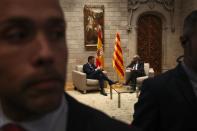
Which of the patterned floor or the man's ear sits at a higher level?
the man's ear

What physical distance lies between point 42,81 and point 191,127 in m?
1.17

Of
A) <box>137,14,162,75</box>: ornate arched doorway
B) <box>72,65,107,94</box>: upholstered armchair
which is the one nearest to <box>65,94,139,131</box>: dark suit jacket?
<box>72,65,107,94</box>: upholstered armchair

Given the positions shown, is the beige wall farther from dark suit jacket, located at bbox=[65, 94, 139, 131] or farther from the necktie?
the necktie

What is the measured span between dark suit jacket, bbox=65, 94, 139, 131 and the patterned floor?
6031 millimetres

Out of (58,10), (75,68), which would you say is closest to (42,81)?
(58,10)

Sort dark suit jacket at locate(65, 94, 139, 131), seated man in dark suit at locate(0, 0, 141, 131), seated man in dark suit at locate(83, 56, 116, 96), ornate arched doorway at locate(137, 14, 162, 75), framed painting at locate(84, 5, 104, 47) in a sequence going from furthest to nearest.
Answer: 1. ornate arched doorway at locate(137, 14, 162, 75)
2. framed painting at locate(84, 5, 104, 47)
3. seated man in dark suit at locate(83, 56, 116, 96)
4. dark suit jacket at locate(65, 94, 139, 131)
5. seated man in dark suit at locate(0, 0, 141, 131)

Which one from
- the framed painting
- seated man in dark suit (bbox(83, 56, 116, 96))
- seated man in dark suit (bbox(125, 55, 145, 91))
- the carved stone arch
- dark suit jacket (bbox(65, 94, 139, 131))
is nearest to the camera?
dark suit jacket (bbox(65, 94, 139, 131))

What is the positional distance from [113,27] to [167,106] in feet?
34.6

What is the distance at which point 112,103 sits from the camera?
8.95m

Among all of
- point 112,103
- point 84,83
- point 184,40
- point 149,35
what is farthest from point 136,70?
point 184,40

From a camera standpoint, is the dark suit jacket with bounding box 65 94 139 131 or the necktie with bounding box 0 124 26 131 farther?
the dark suit jacket with bounding box 65 94 139 131

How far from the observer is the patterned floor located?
756 cm

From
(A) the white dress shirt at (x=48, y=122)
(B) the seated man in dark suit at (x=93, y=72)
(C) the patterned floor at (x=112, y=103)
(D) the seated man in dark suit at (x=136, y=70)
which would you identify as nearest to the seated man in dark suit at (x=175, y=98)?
(A) the white dress shirt at (x=48, y=122)

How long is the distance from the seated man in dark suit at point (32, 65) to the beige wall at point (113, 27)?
37.0 feet
